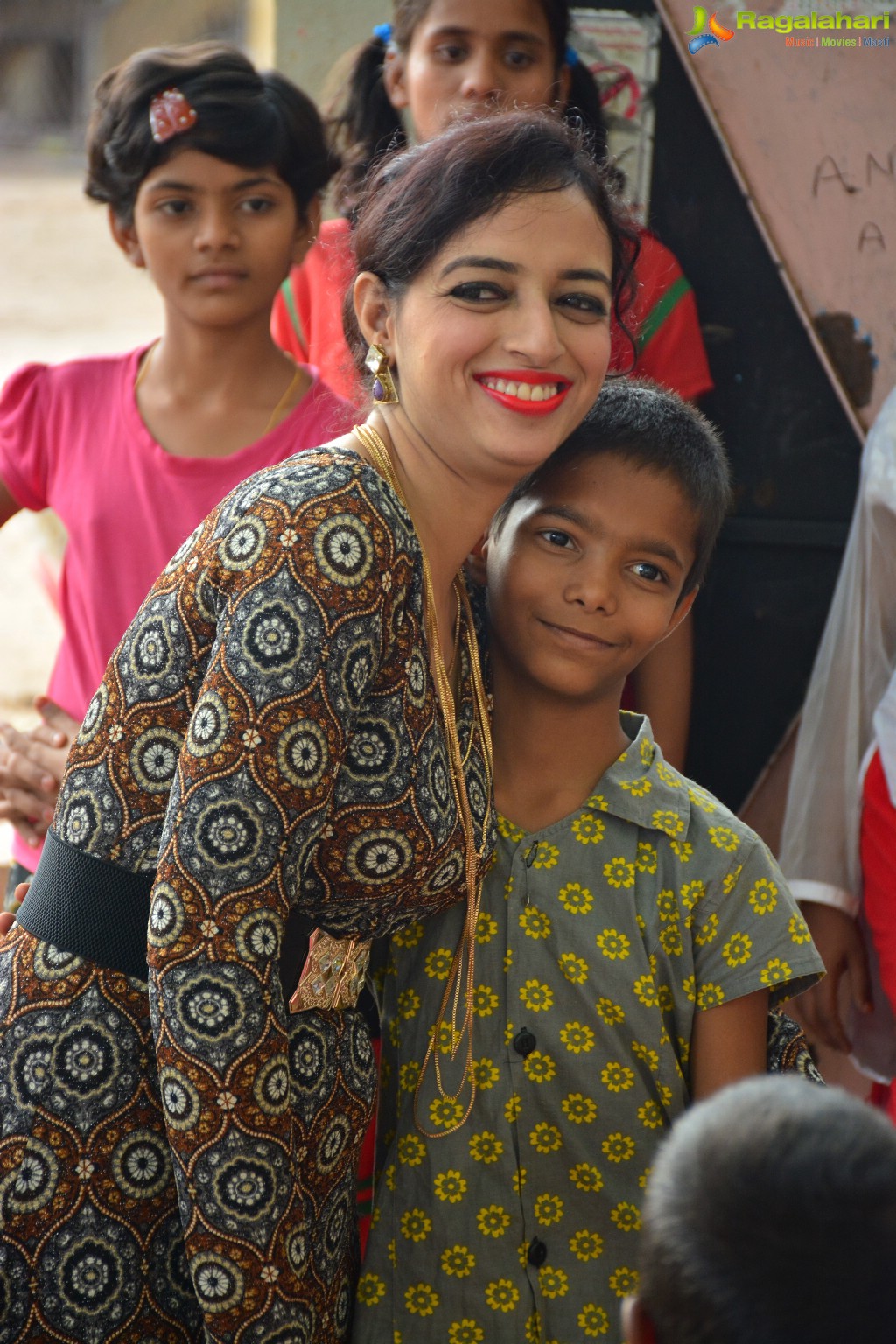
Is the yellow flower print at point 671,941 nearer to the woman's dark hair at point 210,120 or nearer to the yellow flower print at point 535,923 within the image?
the yellow flower print at point 535,923

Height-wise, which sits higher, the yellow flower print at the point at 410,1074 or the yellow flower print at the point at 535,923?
the yellow flower print at the point at 535,923

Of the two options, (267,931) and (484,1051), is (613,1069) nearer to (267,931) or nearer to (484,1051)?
(484,1051)

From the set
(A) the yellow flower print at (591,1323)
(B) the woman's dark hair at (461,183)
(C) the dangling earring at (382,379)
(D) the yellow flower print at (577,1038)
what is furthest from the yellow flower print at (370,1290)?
(B) the woman's dark hair at (461,183)

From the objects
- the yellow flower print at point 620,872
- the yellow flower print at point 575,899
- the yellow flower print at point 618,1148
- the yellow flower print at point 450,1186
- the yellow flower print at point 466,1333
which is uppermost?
the yellow flower print at point 620,872

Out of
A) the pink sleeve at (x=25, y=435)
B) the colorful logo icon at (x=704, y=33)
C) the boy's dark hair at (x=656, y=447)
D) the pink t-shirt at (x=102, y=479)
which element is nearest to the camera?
the boy's dark hair at (x=656, y=447)

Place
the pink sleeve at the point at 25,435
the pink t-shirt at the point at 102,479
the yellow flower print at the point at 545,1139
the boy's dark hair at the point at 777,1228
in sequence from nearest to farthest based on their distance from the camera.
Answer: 1. the boy's dark hair at the point at 777,1228
2. the yellow flower print at the point at 545,1139
3. the pink t-shirt at the point at 102,479
4. the pink sleeve at the point at 25,435

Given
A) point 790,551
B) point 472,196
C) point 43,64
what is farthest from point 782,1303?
point 43,64

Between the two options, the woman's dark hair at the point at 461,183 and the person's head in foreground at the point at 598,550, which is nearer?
the woman's dark hair at the point at 461,183

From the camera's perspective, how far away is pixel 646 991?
1495mm

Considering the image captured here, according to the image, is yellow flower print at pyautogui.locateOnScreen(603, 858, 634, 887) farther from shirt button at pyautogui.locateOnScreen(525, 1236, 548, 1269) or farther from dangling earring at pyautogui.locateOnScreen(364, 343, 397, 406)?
dangling earring at pyautogui.locateOnScreen(364, 343, 397, 406)

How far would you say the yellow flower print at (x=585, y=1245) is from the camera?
4.88ft

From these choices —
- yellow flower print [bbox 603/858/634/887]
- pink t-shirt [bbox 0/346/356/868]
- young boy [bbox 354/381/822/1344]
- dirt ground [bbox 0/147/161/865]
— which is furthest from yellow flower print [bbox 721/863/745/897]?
dirt ground [bbox 0/147/161/865]

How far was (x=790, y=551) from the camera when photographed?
2.83 meters

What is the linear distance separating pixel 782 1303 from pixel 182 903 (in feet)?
1.96
